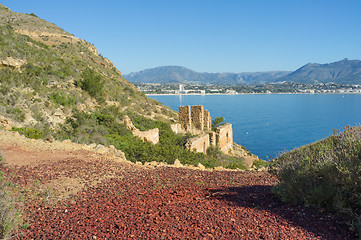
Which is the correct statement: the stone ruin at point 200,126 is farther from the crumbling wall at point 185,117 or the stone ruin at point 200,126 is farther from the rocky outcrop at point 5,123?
the rocky outcrop at point 5,123

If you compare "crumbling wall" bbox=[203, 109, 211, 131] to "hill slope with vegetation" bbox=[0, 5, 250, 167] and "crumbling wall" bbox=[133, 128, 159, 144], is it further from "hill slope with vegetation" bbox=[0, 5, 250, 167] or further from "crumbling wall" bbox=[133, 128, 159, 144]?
"crumbling wall" bbox=[133, 128, 159, 144]

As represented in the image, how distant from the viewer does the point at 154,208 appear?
4.47 meters

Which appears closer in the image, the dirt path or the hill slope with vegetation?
the dirt path

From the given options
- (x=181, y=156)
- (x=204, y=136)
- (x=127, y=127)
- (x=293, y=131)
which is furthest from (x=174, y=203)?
(x=293, y=131)

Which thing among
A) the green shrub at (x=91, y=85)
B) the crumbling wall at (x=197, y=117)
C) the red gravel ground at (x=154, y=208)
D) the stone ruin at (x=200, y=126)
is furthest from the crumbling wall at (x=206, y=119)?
the red gravel ground at (x=154, y=208)

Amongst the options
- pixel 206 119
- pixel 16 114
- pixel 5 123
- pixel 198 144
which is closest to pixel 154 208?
pixel 5 123

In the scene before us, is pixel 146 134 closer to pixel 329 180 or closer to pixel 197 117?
pixel 197 117

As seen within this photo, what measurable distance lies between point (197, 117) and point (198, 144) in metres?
7.64

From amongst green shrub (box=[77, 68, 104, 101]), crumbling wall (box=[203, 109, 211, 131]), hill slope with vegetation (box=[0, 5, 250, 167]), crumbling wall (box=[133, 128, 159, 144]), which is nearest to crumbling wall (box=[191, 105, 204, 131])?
crumbling wall (box=[203, 109, 211, 131])

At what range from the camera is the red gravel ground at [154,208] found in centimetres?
363

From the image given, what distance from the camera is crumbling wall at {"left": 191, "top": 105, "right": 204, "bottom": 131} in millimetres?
24391

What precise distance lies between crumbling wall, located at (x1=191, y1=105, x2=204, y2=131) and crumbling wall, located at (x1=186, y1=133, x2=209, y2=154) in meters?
5.28

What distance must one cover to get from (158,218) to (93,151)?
5556mm

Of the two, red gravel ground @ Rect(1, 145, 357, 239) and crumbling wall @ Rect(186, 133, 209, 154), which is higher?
red gravel ground @ Rect(1, 145, 357, 239)
